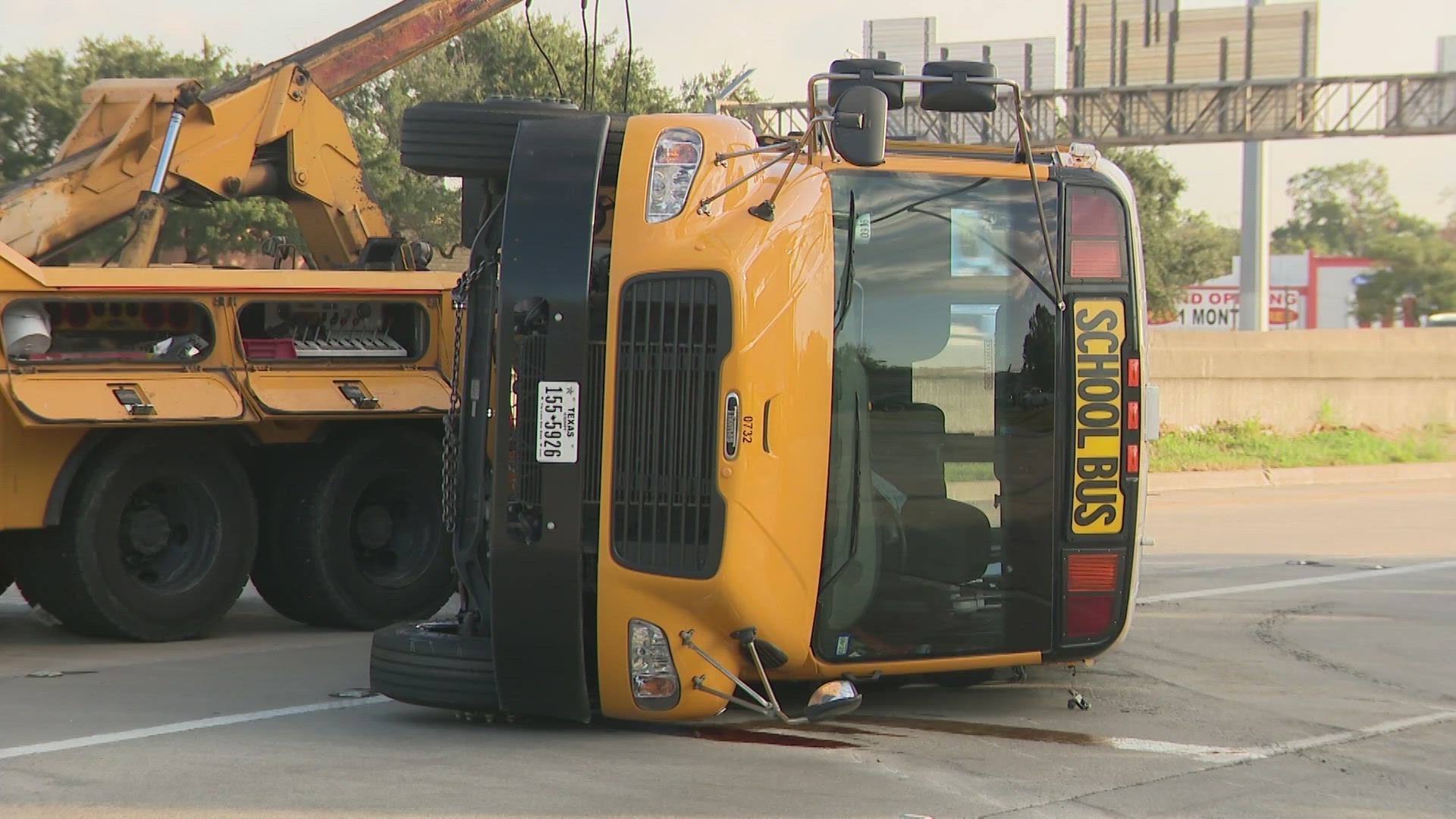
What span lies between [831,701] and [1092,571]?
136cm

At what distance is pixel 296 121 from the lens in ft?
38.7

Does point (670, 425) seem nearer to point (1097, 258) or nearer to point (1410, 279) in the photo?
point (1097, 258)

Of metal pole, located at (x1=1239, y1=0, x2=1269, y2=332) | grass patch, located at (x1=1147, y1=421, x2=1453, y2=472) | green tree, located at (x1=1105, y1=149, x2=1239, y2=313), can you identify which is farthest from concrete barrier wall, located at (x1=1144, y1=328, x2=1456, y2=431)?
green tree, located at (x1=1105, y1=149, x2=1239, y2=313)

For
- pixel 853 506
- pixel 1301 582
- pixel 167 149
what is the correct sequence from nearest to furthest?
1. pixel 853 506
2. pixel 167 149
3. pixel 1301 582

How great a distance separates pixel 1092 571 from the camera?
7.31m

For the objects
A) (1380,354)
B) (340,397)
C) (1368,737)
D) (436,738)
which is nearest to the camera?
(436,738)

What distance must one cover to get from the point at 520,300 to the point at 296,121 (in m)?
5.86

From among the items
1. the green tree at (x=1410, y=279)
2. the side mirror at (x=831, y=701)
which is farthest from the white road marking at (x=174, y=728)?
the green tree at (x=1410, y=279)

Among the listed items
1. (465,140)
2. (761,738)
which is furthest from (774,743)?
(465,140)

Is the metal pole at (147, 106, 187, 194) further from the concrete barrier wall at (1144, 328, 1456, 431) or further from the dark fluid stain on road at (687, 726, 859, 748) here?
the concrete barrier wall at (1144, 328, 1456, 431)

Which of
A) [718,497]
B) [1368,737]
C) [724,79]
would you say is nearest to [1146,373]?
[1368,737]

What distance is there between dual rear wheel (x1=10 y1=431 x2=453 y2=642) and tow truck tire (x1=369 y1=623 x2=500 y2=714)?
265 cm

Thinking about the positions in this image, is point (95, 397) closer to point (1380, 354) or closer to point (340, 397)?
point (340, 397)

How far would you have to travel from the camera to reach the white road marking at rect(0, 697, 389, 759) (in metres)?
6.61
